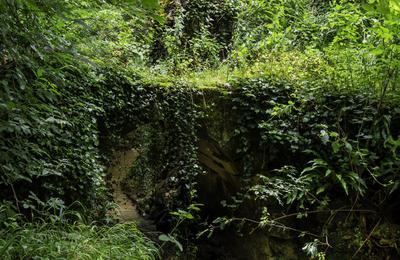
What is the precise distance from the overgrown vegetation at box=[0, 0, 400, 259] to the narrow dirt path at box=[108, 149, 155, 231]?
0.23 m

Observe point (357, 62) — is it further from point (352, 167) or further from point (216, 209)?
point (216, 209)

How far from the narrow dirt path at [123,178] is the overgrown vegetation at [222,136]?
8.9 inches

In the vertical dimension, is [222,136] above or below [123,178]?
above

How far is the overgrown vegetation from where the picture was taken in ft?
9.28

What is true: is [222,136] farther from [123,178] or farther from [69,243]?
[69,243]

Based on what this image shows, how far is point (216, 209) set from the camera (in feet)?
17.3

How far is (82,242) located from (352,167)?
258cm

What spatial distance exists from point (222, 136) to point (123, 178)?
184 cm

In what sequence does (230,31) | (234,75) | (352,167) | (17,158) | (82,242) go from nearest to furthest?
(82,242), (17,158), (352,167), (234,75), (230,31)

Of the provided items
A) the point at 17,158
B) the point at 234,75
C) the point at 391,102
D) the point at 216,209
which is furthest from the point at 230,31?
the point at 17,158

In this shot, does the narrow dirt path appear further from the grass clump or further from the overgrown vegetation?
the grass clump

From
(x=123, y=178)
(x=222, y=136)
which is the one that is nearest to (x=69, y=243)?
(x=222, y=136)

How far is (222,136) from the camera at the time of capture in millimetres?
4395

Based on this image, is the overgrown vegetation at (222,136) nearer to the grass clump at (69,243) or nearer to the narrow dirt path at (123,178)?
the grass clump at (69,243)
